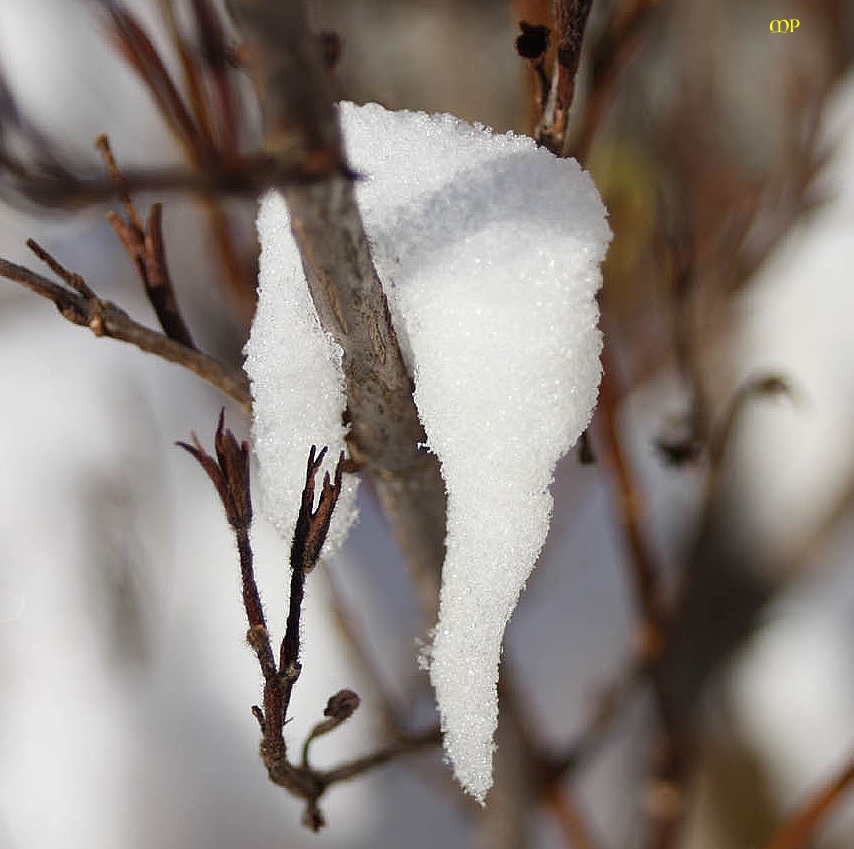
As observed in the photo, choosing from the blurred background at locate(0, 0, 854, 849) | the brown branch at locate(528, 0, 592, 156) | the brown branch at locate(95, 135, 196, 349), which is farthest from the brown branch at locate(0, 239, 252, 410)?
the blurred background at locate(0, 0, 854, 849)

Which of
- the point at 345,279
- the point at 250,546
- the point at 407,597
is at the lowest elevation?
the point at 407,597

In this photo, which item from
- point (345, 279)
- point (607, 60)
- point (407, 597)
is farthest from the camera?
point (407, 597)

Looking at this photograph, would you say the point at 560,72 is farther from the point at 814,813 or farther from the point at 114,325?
the point at 814,813

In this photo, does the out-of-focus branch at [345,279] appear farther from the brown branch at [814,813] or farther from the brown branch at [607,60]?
the brown branch at [814,813]

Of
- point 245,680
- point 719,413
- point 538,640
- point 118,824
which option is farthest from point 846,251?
point 118,824

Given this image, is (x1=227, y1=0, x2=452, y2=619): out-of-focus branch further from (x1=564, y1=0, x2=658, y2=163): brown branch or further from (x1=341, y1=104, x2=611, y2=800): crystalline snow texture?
(x1=564, y1=0, x2=658, y2=163): brown branch

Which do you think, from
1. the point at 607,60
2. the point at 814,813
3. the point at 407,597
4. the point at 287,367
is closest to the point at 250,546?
the point at 287,367
